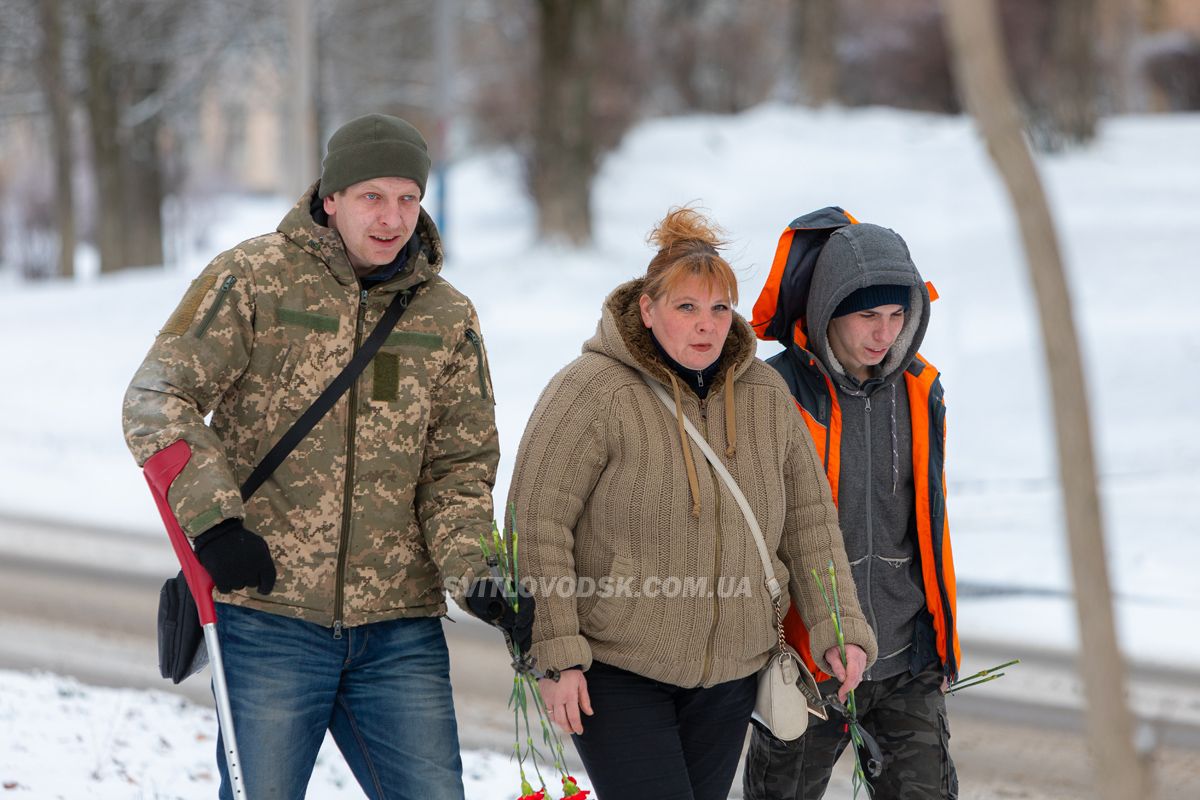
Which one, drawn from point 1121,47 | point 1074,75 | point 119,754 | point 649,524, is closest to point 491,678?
point 119,754

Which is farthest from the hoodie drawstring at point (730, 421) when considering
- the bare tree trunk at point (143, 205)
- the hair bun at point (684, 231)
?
the bare tree trunk at point (143, 205)

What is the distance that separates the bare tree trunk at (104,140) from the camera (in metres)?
25.6

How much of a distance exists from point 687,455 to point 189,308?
110cm

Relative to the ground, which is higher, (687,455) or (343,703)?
(687,455)

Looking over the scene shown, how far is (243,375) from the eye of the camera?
316 cm

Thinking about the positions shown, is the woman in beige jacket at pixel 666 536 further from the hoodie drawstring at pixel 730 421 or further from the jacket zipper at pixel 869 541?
the jacket zipper at pixel 869 541

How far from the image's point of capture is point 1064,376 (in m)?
1.63

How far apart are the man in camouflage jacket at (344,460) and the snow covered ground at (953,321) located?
0.78 metres

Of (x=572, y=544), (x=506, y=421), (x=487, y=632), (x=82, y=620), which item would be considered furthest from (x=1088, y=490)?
(x=506, y=421)

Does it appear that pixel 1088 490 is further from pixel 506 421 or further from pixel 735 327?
pixel 506 421

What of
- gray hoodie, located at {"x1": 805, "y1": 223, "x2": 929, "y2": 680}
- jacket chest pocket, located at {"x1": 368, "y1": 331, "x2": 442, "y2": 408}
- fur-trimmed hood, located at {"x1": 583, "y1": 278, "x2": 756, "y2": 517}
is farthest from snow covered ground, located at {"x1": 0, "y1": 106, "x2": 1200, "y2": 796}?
jacket chest pocket, located at {"x1": 368, "y1": 331, "x2": 442, "y2": 408}

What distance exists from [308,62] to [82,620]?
10.9m

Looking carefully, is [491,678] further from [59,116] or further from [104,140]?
[104,140]

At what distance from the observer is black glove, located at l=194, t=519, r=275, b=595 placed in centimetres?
291
